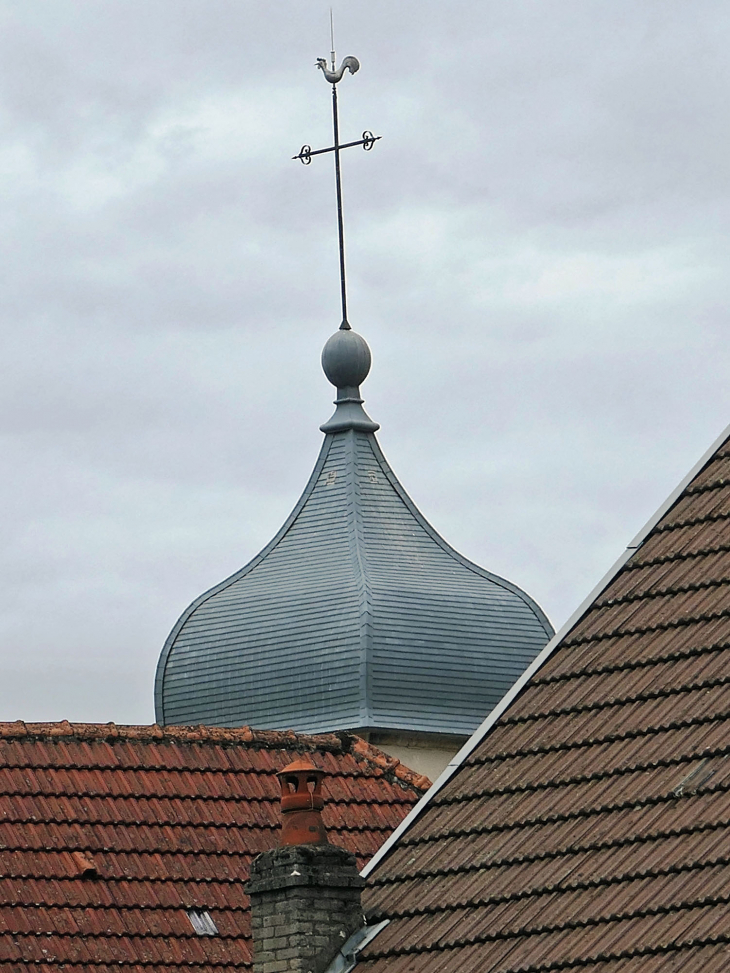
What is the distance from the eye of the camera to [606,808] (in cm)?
1431

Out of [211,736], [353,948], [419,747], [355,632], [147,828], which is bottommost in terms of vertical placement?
[353,948]

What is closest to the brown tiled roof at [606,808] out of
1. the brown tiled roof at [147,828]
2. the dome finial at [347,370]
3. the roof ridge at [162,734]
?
the brown tiled roof at [147,828]

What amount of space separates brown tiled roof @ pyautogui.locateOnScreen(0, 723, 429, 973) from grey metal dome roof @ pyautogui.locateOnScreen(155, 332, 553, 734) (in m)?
5.72

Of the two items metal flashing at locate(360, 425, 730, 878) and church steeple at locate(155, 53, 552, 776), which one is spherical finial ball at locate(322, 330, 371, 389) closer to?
church steeple at locate(155, 53, 552, 776)

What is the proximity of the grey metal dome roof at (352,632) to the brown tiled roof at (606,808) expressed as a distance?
1085cm

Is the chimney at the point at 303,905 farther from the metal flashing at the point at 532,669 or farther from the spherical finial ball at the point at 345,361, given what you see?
the spherical finial ball at the point at 345,361

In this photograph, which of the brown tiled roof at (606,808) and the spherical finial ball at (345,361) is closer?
the brown tiled roof at (606,808)

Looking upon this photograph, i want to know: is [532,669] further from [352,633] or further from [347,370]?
[347,370]

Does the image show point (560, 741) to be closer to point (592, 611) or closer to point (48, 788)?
point (592, 611)

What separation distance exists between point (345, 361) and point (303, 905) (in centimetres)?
1599

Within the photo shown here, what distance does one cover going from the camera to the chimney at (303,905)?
48.6 feet

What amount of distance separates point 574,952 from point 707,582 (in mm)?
2684

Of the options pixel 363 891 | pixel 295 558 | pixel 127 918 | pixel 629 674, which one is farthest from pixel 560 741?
pixel 295 558

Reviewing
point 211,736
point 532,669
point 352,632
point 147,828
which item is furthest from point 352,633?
point 532,669
